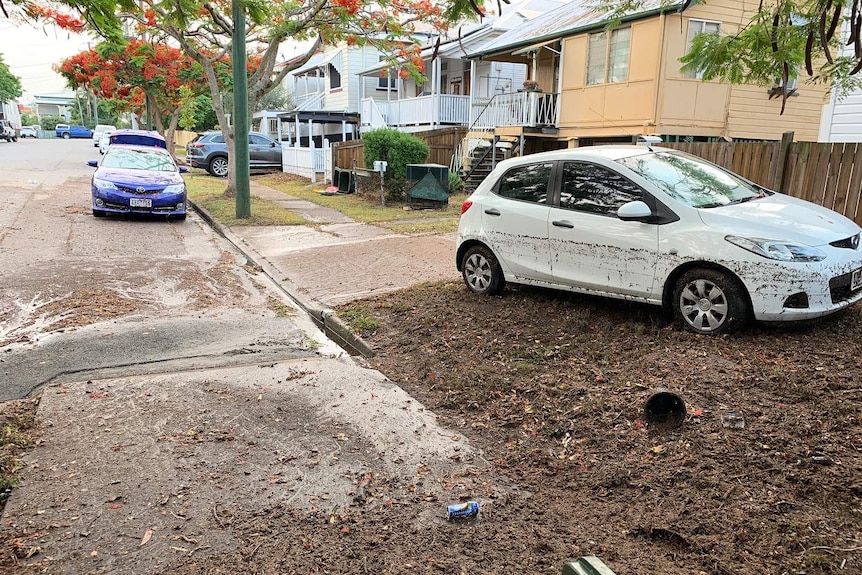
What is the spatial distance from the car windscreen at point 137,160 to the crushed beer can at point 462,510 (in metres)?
13.1

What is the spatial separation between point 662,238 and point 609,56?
14.0 metres

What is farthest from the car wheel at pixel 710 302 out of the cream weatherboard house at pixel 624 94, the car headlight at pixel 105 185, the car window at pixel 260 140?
the car window at pixel 260 140

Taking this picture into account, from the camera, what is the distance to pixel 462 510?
3416 millimetres

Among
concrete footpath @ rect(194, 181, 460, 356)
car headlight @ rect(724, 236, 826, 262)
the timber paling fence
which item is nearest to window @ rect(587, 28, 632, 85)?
concrete footpath @ rect(194, 181, 460, 356)

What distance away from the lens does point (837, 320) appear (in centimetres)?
533

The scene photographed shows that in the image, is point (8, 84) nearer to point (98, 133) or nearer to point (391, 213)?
point (98, 133)

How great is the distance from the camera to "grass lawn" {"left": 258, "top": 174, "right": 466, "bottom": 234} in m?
13.5

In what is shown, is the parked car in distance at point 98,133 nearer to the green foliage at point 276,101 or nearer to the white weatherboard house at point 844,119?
the green foliage at point 276,101

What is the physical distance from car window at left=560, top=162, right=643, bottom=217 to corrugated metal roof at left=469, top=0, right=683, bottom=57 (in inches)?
468

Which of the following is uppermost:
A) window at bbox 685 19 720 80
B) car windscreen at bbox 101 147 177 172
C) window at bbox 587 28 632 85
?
window at bbox 685 19 720 80

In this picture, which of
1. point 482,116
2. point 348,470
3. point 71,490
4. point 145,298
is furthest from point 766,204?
point 482,116

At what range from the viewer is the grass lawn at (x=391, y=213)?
1349 centimetres

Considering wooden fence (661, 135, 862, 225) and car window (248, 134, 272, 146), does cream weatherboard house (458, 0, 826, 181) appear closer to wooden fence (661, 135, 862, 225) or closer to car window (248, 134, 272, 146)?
wooden fence (661, 135, 862, 225)

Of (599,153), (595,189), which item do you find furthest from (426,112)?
(595,189)
